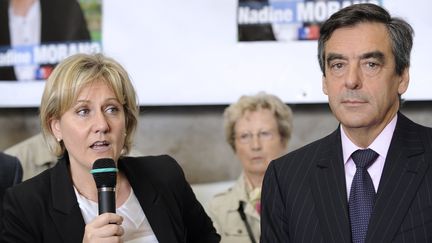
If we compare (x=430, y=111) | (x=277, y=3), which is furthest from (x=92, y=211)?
(x=430, y=111)

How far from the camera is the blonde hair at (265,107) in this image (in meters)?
4.26

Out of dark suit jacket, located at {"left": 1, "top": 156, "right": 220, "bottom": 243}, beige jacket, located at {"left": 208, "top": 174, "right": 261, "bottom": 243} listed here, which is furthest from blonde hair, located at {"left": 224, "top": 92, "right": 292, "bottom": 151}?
dark suit jacket, located at {"left": 1, "top": 156, "right": 220, "bottom": 243}

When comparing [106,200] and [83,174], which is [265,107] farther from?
[106,200]

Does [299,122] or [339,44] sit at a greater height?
[339,44]

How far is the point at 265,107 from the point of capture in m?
4.27

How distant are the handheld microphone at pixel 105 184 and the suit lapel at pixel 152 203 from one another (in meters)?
0.46

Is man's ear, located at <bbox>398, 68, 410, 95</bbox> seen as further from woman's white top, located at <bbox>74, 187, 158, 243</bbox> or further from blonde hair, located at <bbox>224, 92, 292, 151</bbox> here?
blonde hair, located at <bbox>224, 92, 292, 151</bbox>

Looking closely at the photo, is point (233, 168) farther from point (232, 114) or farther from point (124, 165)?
point (124, 165)

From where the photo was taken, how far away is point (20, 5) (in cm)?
503

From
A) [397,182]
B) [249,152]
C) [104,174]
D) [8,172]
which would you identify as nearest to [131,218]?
[104,174]

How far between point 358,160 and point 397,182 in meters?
0.14

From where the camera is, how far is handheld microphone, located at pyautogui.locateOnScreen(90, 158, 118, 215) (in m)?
2.16

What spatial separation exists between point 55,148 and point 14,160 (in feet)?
1.67

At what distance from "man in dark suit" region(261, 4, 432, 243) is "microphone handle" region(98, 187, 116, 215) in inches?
19.3
